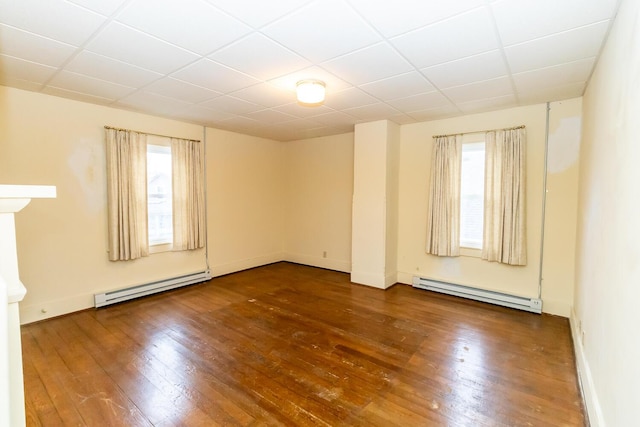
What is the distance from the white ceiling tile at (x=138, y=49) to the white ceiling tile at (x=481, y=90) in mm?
2617

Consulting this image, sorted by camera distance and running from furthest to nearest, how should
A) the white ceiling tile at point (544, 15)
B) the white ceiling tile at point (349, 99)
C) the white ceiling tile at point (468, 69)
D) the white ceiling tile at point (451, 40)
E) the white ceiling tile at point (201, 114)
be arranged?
the white ceiling tile at point (201, 114)
the white ceiling tile at point (349, 99)
the white ceiling tile at point (468, 69)
the white ceiling tile at point (451, 40)
the white ceiling tile at point (544, 15)

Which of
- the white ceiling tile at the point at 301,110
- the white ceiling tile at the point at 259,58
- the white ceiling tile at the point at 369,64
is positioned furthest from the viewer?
the white ceiling tile at the point at 301,110

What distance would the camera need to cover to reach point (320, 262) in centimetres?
600

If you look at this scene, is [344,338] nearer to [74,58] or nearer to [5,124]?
[74,58]

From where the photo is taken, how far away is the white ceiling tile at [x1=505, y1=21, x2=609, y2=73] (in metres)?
2.06

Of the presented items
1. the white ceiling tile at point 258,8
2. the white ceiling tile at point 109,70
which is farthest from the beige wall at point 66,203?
the white ceiling tile at point 258,8

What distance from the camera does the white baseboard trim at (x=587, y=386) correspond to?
70.7 inches

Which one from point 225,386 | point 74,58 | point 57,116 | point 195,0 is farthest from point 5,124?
point 225,386

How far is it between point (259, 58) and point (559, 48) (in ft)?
7.64

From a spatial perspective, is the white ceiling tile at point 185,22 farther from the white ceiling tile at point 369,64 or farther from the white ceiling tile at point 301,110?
the white ceiling tile at point 301,110

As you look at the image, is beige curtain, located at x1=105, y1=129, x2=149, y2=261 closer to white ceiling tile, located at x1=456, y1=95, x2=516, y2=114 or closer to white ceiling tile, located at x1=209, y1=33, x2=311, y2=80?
white ceiling tile, located at x1=209, y1=33, x2=311, y2=80

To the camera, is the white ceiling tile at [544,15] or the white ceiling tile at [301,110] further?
the white ceiling tile at [301,110]

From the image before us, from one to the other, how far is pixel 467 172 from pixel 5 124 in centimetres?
552

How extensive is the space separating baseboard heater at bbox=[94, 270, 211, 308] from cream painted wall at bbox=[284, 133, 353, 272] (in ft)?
6.65
